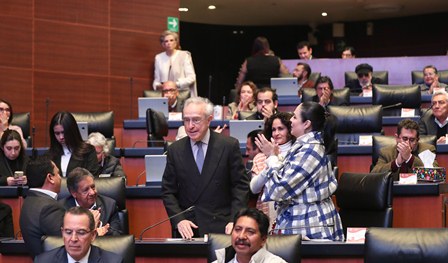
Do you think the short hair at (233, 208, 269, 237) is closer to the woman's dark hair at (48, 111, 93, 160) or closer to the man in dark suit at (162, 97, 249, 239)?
the man in dark suit at (162, 97, 249, 239)

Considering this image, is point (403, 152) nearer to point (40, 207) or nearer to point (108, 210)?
point (108, 210)

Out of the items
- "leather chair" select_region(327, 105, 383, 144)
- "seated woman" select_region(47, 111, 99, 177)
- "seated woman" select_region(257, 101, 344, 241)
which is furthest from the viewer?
"leather chair" select_region(327, 105, 383, 144)

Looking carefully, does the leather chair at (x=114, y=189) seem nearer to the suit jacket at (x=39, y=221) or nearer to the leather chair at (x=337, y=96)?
the suit jacket at (x=39, y=221)

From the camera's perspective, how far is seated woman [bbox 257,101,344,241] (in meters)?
5.38

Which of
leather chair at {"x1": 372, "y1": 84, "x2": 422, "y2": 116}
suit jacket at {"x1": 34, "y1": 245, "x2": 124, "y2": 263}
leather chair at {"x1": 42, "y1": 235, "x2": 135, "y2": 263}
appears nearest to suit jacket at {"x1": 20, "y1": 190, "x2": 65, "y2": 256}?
leather chair at {"x1": 42, "y1": 235, "x2": 135, "y2": 263}

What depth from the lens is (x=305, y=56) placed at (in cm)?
1470

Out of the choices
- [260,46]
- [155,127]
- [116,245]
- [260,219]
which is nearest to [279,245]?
[260,219]

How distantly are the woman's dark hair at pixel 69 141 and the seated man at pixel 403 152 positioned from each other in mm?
2104

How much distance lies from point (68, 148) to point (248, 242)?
3.02 m

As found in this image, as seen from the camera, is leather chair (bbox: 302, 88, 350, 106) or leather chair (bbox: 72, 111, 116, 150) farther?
leather chair (bbox: 302, 88, 350, 106)

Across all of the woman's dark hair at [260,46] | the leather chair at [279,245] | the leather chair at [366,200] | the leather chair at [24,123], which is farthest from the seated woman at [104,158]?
the woman's dark hair at [260,46]

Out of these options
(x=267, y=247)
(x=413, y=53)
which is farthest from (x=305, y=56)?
(x=267, y=247)

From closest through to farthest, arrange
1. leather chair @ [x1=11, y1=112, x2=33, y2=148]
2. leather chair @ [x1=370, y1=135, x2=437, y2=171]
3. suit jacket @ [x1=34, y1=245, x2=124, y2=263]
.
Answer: suit jacket @ [x1=34, y1=245, x2=124, y2=263] < leather chair @ [x1=370, y1=135, x2=437, y2=171] < leather chair @ [x1=11, y1=112, x2=33, y2=148]

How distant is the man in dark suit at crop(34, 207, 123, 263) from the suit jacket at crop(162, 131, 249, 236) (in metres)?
0.79
